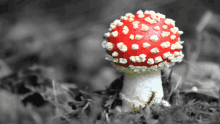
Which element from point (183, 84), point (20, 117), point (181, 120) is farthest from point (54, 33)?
point (181, 120)

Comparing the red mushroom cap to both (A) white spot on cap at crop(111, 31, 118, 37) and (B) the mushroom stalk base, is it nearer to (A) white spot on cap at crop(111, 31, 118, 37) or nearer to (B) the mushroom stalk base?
(A) white spot on cap at crop(111, 31, 118, 37)

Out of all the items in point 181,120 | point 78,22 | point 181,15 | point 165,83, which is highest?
point 181,15

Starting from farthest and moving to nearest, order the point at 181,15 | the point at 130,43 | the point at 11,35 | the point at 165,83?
1. the point at 181,15
2. the point at 11,35
3. the point at 165,83
4. the point at 130,43

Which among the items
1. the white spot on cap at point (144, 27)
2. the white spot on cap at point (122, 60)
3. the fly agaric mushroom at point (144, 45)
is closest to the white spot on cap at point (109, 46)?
the fly agaric mushroom at point (144, 45)

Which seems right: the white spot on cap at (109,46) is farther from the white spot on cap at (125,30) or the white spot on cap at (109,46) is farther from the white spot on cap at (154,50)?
the white spot on cap at (154,50)

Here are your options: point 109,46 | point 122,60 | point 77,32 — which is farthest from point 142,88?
point 77,32

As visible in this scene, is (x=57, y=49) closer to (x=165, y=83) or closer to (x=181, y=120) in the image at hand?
(x=165, y=83)

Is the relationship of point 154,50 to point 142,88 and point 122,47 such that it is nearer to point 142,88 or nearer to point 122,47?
point 122,47

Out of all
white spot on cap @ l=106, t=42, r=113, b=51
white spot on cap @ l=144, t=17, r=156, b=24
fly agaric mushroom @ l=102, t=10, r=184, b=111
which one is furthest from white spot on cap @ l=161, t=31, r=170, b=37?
white spot on cap @ l=106, t=42, r=113, b=51
